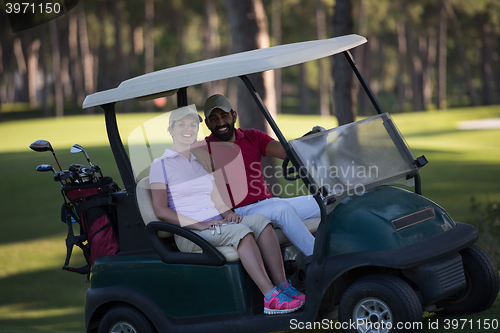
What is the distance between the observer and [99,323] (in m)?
3.58

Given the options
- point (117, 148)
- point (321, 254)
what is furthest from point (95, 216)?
point (321, 254)

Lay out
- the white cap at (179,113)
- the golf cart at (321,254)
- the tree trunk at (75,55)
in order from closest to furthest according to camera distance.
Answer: the golf cart at (321,254)
the white cap at (179,113)
the tree trunk at (75,55)

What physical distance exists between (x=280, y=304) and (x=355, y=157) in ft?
3.33

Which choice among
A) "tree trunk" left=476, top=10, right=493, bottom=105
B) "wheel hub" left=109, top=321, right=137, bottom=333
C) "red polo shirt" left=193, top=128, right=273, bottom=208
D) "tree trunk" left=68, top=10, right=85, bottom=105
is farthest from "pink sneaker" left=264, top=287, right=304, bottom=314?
"tree trunk" left=68, top=10, right=85, bottom=105

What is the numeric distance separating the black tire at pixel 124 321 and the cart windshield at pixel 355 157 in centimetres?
144

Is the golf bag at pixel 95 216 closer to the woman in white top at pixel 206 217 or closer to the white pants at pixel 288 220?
the woman in white top at pixel 206 217

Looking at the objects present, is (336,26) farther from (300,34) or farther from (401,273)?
(300,34)

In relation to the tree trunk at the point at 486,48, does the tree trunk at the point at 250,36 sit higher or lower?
lower

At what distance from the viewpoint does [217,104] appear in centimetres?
358

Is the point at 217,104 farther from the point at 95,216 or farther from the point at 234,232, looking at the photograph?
the point at 95,216

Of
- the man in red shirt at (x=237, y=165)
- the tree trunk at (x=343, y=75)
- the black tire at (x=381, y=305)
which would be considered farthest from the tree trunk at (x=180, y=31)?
the black tire at (x=381, y=305)

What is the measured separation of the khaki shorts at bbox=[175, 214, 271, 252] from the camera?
3148mm

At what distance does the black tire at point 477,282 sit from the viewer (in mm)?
3125

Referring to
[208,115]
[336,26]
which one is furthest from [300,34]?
[208,115]
